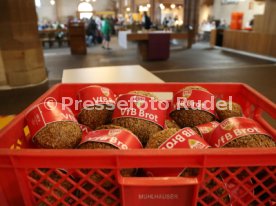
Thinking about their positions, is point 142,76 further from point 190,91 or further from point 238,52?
point 238,52

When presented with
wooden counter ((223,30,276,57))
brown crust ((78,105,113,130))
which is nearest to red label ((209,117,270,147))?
brown crust ((78,105,113,130))

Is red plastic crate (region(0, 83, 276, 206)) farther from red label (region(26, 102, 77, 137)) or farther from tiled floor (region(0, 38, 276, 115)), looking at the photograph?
tiled floor (region(0, 38, 276, 115))

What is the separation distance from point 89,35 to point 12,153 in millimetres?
12505

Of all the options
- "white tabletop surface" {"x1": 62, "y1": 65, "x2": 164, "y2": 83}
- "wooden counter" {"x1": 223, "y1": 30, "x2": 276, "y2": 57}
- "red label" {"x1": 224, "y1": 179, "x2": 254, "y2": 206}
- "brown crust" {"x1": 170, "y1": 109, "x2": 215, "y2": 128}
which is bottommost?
"wooden counter" {"x1": 223, "y1": 30, "x2": 276, "y2": 57}

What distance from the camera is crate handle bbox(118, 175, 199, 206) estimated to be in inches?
21.4

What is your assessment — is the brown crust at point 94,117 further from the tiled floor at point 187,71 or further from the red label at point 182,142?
the tiled floor at point 187,71

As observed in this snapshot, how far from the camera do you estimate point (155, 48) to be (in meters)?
7.60

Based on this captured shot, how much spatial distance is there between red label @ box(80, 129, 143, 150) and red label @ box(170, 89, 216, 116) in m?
0.32

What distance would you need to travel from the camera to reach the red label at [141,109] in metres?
0.85

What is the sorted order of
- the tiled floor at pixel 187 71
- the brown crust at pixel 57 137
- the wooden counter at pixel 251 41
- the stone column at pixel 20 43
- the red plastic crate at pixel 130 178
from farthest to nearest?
the wooden counter at pixel 251 41
the stone column at pixel 20 43
the tiled floor at pixel 187 71
the brown crust at pixel 57 137
the red plastic crate at pixel 130 178

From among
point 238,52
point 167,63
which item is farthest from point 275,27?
point 167,63

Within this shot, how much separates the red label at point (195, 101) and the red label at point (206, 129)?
0.22 feet

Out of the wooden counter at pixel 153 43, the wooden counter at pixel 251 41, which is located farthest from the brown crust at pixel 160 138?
the wooden counter at pixel 251 41

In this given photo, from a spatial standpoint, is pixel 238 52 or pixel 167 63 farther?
pixel 238 52
